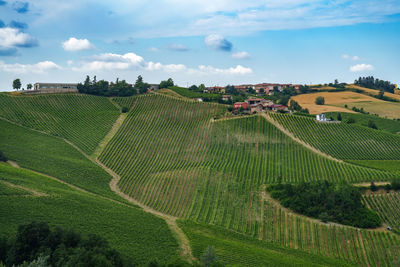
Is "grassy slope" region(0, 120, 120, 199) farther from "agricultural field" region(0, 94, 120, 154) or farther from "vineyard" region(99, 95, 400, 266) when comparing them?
"agricultural field" region(0, 94, 120, 154)

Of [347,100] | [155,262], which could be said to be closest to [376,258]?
[155,262]

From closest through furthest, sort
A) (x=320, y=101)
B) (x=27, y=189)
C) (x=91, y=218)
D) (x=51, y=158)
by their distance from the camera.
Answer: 1. (x=91, y=218)
2. (x=27, y=189)
3. (x=51, y=158)
4. (x=320, y=101)

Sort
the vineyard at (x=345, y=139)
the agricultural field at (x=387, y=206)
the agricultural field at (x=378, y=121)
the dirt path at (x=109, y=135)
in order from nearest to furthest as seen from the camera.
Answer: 1. the agricultural field at (x=387, y=206)
2. the vineyard at (x=345, y=139)
3. the dirt path at (x=109, y=135)
4. the agricultural field at (x=378, y=121)

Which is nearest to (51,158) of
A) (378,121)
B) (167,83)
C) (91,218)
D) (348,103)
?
(91,218)

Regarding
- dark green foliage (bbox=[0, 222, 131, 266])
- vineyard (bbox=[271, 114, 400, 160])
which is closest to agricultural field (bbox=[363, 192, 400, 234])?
vineyard (bbox=[271, 114, 400, 160])

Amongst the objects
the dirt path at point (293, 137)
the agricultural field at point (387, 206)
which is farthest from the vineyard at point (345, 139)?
the agricultural field at point (387, 206)

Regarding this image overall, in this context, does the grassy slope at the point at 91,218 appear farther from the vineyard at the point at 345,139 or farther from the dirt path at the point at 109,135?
the vineyard at the point at 345,139

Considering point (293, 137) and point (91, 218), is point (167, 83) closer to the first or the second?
point (293, 137)
